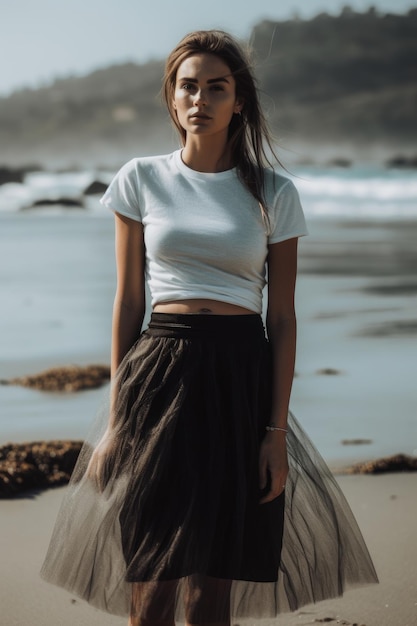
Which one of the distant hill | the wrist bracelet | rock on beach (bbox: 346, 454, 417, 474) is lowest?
rock on beach (bbox: 346, 454, 417, 474)

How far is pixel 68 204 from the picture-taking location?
15.8m

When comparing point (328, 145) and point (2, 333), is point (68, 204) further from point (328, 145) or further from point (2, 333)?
point (2, 333)

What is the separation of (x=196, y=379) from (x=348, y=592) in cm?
115

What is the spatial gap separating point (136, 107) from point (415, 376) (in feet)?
47.7

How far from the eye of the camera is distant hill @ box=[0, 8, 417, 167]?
758 inches

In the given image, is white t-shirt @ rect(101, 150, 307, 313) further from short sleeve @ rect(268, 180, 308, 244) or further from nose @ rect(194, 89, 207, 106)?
nose @ rect(194, 89, 207, 106)

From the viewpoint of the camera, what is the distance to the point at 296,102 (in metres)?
20.2

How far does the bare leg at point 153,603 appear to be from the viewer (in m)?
2.17

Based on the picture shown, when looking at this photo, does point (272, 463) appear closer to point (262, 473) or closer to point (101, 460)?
point (262, 473)

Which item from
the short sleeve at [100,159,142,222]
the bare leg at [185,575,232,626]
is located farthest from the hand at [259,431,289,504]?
the short sleeve at [100,159,142,222]

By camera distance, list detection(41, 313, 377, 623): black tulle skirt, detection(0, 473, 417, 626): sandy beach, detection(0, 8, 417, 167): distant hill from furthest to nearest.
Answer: detection(0, 8, 417, 167): distant hill
detection(0, 473, 417, 626): sandy beach
detection(41, 313, 377, 623): black tulle skirt

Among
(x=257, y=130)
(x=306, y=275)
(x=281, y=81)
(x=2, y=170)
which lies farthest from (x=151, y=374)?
(x=281, y=81)

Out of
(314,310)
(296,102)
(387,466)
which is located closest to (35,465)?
(387,466)

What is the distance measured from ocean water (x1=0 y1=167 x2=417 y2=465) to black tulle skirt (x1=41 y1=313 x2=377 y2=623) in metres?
0.25
